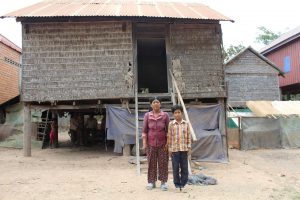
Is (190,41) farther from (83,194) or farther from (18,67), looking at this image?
(18,67)

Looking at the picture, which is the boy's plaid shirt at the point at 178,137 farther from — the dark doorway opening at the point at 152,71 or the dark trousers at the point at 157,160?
the dark doorway opening at the point at 152,71

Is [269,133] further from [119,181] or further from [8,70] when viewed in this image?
[8,70]

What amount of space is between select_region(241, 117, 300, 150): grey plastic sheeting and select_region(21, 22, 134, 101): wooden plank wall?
635 centimetres

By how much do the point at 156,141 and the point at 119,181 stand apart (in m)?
1.66

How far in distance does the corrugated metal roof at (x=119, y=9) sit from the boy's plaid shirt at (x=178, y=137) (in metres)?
5.65

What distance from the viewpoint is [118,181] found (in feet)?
26.0

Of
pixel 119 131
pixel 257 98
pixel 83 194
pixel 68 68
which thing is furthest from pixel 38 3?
pixel 257 98

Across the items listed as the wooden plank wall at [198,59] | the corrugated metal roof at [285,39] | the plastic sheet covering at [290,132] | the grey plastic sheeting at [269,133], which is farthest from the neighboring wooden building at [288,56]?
the wooden plank wall at [198,59]

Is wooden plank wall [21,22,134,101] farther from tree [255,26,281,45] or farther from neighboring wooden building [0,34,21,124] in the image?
tree [255,26,281,45]

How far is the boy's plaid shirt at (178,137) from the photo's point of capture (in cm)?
653

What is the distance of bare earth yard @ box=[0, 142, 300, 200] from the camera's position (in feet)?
21.5

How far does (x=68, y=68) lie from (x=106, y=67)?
1.17 metres

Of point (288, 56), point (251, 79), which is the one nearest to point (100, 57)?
point (251, 79)

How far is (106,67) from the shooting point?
39.9ft
